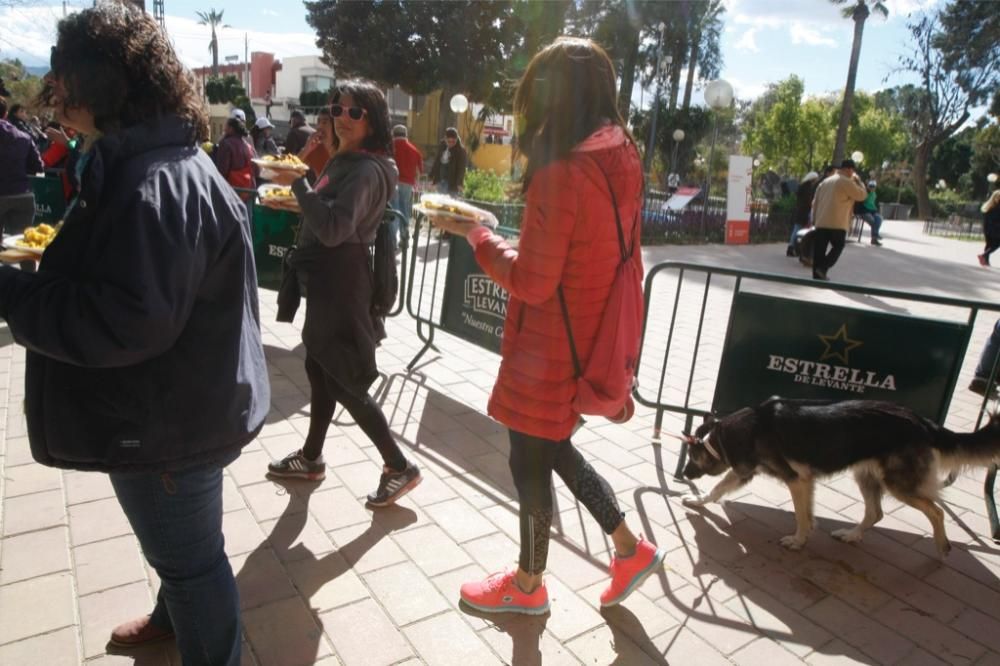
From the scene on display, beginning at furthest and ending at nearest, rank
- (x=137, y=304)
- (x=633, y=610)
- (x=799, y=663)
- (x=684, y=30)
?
(x=684, y=30) < (x=633, y=610) < (x=799, y=663) < (x=137, y=304)

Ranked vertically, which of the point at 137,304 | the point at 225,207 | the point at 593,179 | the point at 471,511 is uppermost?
the point at 593,179

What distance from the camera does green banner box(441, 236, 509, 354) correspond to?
201 inches

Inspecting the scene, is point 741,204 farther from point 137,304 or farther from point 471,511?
point 137,304

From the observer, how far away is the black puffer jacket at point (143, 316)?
1414 mm

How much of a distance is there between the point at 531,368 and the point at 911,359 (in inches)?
97.2

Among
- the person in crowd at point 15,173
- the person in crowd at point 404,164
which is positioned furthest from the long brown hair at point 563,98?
the person in crowd at point 404,164

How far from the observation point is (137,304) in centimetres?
141

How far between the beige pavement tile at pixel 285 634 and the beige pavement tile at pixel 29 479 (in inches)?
62.3

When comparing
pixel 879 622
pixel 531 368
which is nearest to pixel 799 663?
pixel 879 622

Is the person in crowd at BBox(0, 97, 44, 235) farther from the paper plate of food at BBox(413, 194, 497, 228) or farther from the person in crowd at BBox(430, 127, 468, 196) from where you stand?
the person in crowd at BBox(430, 127, 468, 196)

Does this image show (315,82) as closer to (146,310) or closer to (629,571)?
(629,571)

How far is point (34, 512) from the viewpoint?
10.3 feet

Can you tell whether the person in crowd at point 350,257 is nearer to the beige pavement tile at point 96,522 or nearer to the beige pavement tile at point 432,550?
the beige pavement tile at point 432,550

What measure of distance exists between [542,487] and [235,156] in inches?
283
